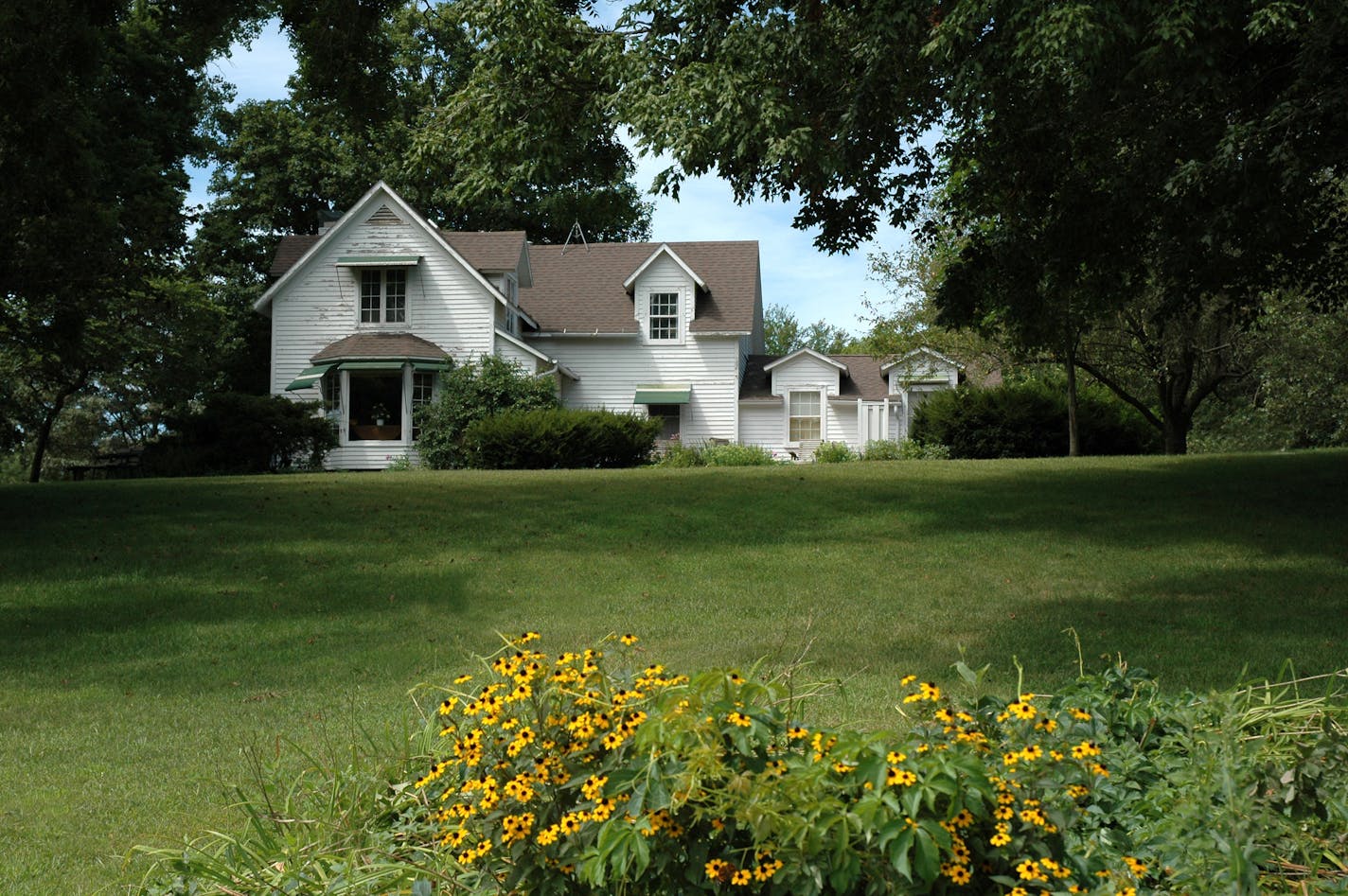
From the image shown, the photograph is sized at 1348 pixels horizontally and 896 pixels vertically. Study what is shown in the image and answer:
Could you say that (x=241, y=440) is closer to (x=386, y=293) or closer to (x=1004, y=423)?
(x=386, y=293)

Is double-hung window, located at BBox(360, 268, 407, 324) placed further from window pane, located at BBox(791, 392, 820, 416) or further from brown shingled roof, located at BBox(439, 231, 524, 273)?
window pane, located at BBox(791, 392, 820, 416)

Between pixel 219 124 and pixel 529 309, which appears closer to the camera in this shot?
pixel 529 309

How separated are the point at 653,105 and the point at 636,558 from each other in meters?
4.94

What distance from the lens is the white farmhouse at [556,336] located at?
31.3 m

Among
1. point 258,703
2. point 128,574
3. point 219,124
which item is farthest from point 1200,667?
point 219,124

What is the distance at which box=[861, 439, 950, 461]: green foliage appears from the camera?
2789 centimetres

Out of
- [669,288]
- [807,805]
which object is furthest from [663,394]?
[807,805]

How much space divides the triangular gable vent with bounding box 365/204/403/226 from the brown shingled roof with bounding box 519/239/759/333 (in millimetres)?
5248

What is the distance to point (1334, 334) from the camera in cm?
2552

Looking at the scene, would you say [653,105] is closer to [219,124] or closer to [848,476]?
[848,476]

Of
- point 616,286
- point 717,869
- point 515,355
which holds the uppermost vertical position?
point 616,286

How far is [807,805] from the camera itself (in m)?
2.96

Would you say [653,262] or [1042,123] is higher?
[653,262]

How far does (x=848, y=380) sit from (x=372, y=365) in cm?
1617
